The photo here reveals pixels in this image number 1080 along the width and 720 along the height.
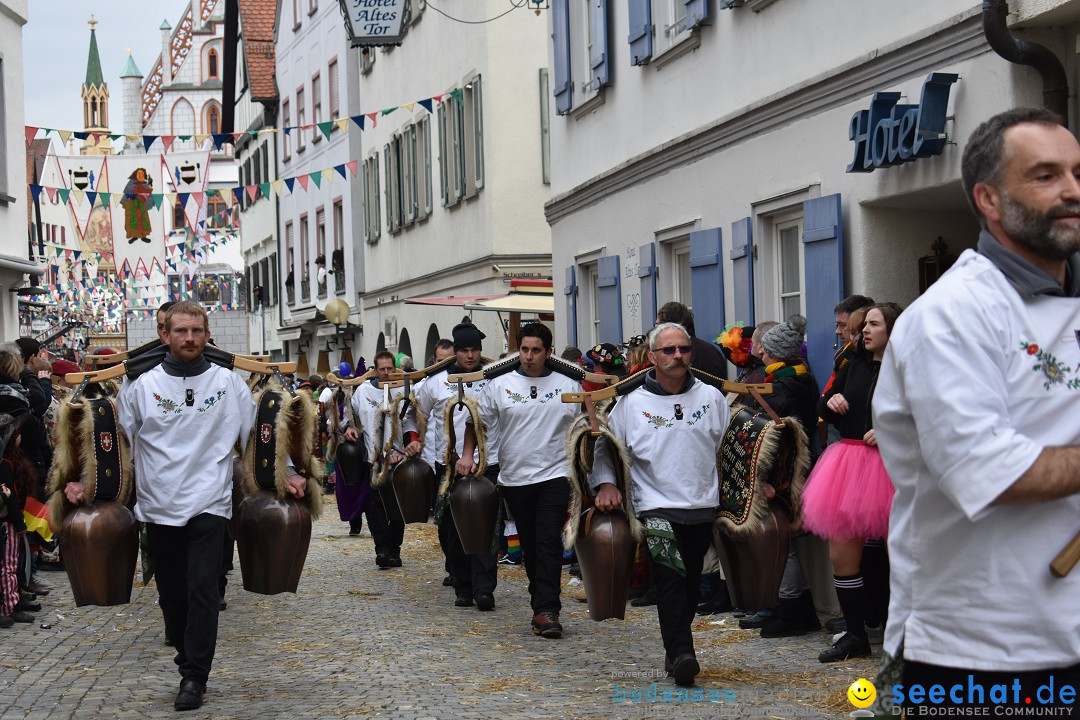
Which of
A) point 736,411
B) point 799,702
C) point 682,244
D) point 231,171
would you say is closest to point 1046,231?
point 799,702

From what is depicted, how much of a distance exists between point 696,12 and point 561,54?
15.5ft

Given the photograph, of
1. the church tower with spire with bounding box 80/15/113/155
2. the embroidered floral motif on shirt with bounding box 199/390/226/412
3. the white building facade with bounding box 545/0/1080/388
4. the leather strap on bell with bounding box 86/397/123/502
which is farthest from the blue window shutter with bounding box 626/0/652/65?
the church tower with spire with bounding box 80/15/113/155

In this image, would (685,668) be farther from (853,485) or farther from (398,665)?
(398,665)

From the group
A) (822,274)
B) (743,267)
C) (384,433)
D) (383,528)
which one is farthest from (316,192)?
(822,274)

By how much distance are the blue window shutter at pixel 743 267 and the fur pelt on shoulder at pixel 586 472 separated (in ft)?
13.7

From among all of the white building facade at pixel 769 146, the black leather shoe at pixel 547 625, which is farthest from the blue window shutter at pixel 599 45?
the black leather shoe at pixel 547 625

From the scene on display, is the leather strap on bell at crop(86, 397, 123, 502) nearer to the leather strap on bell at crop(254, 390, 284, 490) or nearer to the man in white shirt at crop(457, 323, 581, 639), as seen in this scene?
the leather strap on bell at crop(254, 390, 284, 490)

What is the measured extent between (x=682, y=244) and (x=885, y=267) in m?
4.27

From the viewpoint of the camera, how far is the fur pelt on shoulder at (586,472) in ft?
26.5

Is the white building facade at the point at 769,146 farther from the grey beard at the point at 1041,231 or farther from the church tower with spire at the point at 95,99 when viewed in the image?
the church tower with spire at the point at 95,99

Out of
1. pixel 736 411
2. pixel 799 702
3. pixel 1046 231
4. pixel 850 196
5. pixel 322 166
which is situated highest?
pixel 322 166

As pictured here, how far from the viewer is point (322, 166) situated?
130ft

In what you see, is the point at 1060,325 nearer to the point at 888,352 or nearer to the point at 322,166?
the point at 888,352

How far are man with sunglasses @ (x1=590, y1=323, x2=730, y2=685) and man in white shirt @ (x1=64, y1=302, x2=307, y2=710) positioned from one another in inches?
65.0
